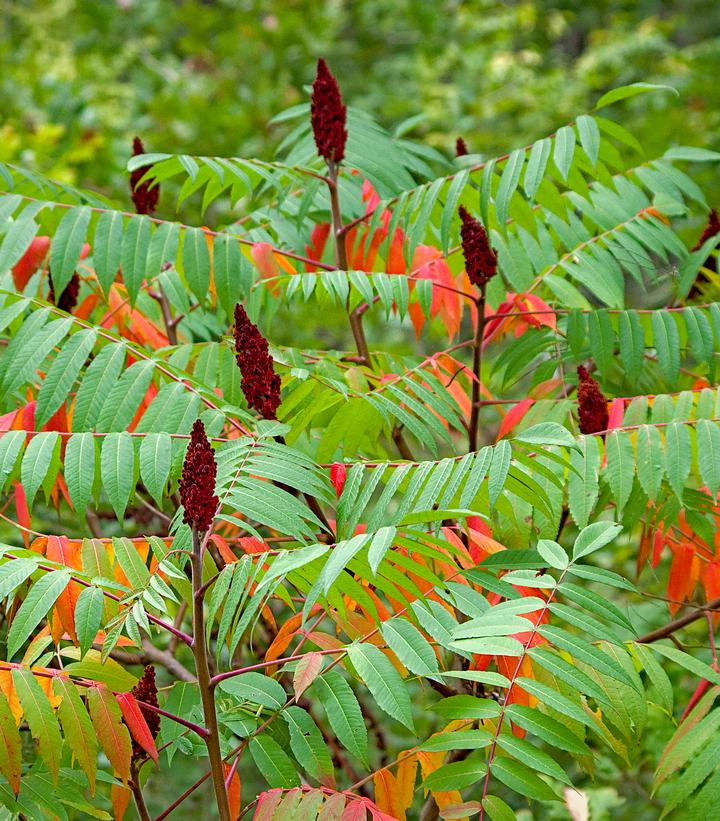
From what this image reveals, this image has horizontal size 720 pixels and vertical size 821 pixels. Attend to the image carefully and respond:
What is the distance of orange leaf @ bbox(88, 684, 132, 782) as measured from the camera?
157 centimetres

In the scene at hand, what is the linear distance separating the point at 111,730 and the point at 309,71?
353 inches

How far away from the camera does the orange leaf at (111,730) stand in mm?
1569

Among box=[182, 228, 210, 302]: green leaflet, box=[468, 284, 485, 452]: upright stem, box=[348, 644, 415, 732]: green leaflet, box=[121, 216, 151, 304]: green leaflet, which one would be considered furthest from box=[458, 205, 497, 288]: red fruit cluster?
box=[348, 644, 415, 732]: green leaflet

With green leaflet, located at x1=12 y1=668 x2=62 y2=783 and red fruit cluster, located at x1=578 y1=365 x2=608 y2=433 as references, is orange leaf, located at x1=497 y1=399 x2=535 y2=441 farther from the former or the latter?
green leaflet, located at x1=12 y1=668 x2=62 y2=783

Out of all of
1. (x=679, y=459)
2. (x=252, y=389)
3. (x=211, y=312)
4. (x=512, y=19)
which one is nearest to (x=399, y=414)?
(x=252, y=389)

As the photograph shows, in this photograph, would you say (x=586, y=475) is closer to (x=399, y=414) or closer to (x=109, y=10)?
(x=399, y=414)

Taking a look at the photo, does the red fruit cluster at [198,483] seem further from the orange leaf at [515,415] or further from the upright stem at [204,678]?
the orange leaf at [515,415]

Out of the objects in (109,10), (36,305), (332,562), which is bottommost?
(332,562)

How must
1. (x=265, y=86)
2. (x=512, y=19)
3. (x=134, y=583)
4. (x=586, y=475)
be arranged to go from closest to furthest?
(x=134, y=583)
(x=586, y=475)
(x=265, y=86)
(x=512, y=19)

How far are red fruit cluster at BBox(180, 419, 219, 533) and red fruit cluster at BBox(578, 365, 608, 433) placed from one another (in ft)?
3.04

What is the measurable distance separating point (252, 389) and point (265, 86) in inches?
295

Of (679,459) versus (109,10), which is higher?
(109,10)

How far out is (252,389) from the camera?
6.17 feet

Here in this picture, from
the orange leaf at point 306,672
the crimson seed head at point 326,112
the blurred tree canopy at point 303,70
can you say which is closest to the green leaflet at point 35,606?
the orange leaf at point 306,672
